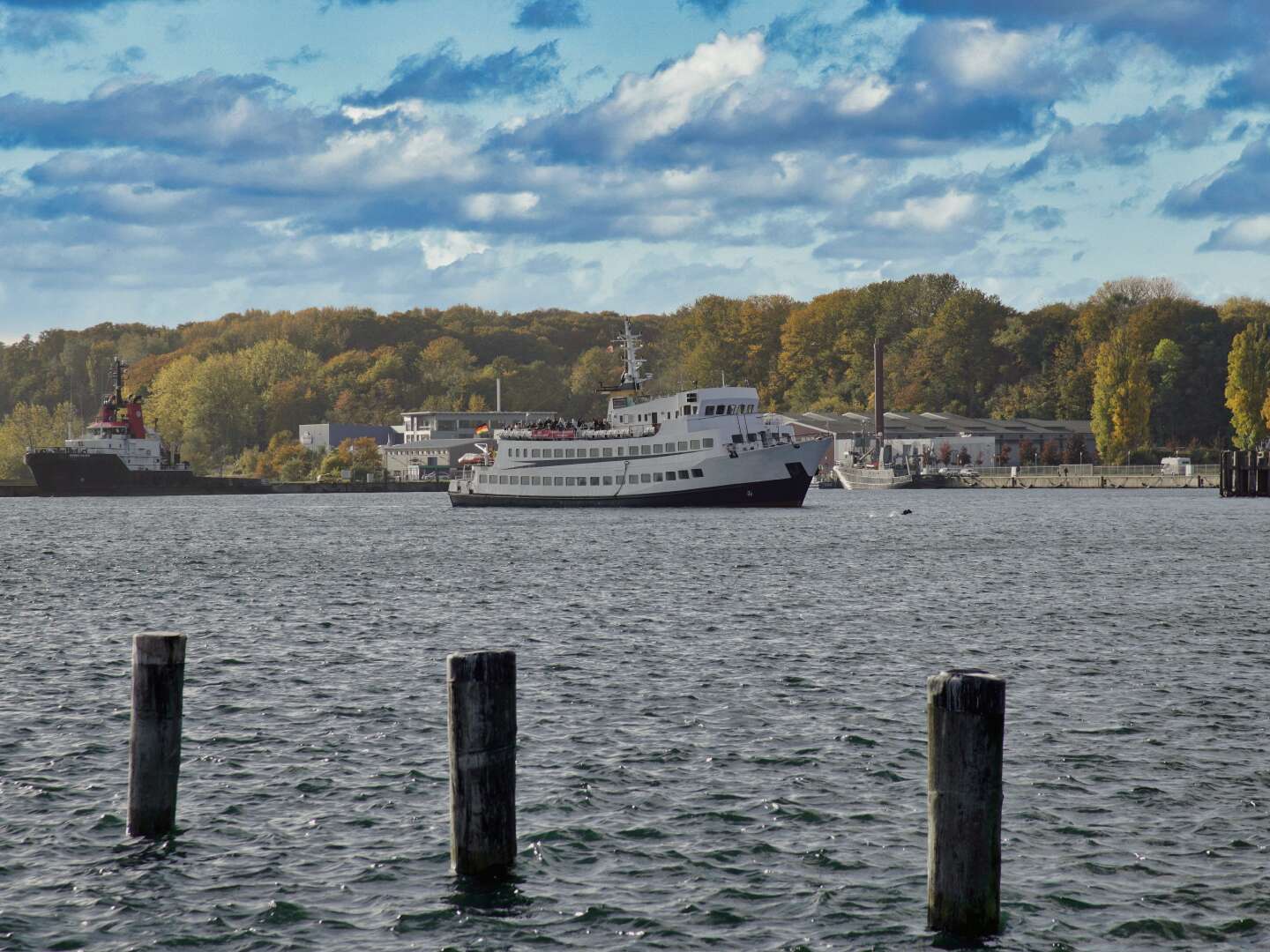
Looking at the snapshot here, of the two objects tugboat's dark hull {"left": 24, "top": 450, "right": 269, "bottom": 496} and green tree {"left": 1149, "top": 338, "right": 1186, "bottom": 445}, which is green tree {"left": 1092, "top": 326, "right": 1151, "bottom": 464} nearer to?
green tree {"left": 1149, "top": 338, "right": 1186, "bottom": 445}

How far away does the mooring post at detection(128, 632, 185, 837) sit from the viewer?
46.4 feet

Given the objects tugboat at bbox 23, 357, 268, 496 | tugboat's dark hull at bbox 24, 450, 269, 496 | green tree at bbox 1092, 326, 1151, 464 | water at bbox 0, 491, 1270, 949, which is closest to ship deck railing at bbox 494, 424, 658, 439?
tugboat at bbox 23, 357, 268, 496

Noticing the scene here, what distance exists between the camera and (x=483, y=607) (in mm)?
40969

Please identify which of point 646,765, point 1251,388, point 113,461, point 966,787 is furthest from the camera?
point 113,461

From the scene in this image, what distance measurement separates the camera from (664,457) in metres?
109

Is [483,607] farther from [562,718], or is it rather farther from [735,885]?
[735,885]

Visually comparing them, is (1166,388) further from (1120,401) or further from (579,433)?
(579,433)

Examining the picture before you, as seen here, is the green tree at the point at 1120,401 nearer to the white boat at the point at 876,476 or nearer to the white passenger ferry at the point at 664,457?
the white boat at the point at 876,476

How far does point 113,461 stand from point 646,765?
15469cm

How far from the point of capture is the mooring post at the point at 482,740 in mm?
12562

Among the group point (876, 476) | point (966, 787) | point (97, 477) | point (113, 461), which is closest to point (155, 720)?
point (966, 787)

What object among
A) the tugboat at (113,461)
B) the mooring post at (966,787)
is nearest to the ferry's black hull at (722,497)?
the tugboat at (113,461)

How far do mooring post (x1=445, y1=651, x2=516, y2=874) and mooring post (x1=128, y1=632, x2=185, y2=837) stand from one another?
311 cm

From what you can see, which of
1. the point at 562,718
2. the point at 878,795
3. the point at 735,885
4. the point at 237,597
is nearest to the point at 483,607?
the point at 237,597
